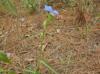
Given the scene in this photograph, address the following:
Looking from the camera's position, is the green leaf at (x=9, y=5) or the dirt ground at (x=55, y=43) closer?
the dirt ground at (x=55, y=43)

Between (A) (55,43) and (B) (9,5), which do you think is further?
(B) (9,5)

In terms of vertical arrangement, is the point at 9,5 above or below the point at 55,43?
above

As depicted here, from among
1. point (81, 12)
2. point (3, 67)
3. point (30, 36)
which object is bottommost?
point (3, 67)

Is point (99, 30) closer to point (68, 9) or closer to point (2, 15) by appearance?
point (68, 9)

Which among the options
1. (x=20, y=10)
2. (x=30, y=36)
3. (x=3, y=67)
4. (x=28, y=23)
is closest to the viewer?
(x=3, y=67)

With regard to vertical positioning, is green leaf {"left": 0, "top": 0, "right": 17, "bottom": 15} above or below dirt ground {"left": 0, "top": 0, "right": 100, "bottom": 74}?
above

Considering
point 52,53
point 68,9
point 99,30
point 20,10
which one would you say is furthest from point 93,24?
point 20,10

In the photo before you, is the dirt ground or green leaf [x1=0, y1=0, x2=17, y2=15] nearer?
the dirt ground

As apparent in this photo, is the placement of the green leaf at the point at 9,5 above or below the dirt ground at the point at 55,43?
above
